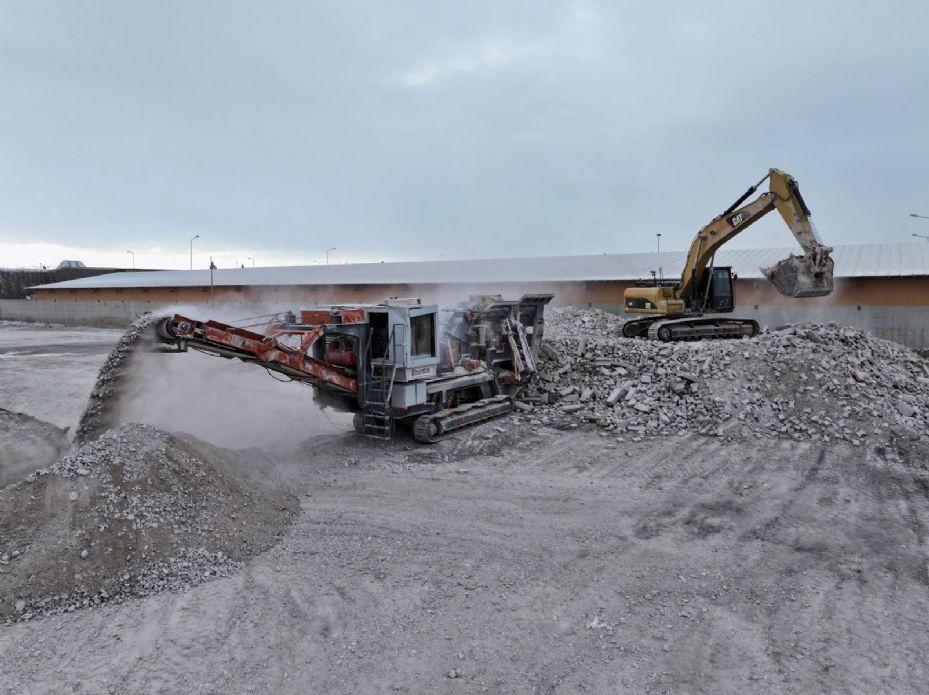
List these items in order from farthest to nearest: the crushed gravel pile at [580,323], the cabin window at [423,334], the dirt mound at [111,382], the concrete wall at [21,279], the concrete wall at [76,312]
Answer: the concrete wall at [21,279], the concrete wall at [76,312], the crushed gravel pile at [580,323], the cabin window at [423,334], the dirt mound at [111,382]

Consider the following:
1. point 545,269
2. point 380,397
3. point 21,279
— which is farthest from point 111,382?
point 21,279

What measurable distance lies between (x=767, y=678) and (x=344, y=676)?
120 inches

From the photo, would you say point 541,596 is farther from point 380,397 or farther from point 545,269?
point 545,269

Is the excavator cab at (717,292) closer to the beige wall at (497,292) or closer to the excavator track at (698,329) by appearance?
the excavator track at (698,329)

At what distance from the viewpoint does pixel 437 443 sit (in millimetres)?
11258

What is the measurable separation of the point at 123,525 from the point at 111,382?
11.7 ft

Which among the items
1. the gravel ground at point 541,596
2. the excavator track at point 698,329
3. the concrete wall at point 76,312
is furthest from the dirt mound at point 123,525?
the concrete wall at point 76,312

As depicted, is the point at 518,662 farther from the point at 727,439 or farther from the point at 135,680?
the point at 727,439

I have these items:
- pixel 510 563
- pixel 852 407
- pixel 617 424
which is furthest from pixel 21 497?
pixel 852 407

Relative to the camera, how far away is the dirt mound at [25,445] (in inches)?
365

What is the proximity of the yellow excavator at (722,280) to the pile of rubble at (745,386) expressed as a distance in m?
1.37

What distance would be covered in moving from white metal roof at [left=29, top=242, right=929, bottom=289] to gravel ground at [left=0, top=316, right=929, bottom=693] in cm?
1983

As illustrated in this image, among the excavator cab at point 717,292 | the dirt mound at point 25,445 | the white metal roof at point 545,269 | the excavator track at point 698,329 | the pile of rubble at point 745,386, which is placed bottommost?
the dirt mound at point 25,445

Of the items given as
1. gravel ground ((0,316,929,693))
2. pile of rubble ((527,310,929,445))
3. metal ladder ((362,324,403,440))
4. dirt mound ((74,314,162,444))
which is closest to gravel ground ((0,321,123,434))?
dirt mound ((74,314,162,444))
